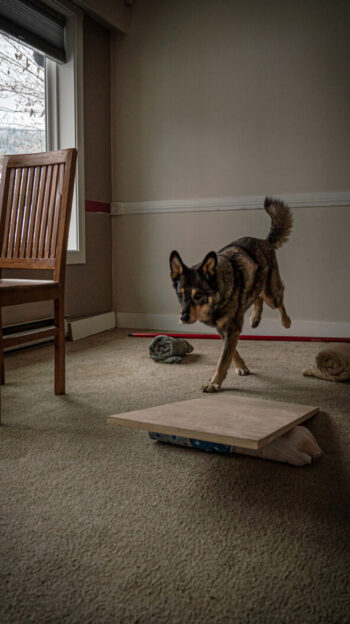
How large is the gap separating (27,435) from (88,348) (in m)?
1.64

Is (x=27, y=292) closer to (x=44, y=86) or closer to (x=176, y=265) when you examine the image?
(x=176, y=265)

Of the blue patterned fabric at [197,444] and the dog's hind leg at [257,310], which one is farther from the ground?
the dog's hind leg at [257,310]

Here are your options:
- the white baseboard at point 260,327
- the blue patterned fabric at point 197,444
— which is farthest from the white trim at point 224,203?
the blue patterned fabric at point 197,444

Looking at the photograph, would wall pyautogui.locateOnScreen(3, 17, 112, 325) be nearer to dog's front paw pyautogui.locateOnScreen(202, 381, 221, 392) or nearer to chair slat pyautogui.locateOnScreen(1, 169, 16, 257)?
chair slat pyautogui.locateOnScreen(1, 169, 16, 257)

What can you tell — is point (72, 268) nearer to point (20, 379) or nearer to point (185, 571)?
point (20, 379)

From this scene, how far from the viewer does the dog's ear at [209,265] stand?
82.2 inches

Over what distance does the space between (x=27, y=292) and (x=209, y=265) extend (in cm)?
74

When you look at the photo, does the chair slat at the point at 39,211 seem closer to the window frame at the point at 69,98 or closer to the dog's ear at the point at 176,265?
the dog's ear at the point at 176,265

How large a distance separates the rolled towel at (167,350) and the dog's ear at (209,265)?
0.86 meters

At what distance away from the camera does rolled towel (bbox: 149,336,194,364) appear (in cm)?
288

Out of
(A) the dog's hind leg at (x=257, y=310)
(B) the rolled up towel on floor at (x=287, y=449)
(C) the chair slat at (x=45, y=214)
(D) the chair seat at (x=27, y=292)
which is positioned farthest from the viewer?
(A) the dog's hind leg at (x=257, y=310)

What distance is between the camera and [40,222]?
221 centimetres

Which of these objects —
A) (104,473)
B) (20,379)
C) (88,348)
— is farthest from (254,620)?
(88,348)

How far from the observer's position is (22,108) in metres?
3.40
